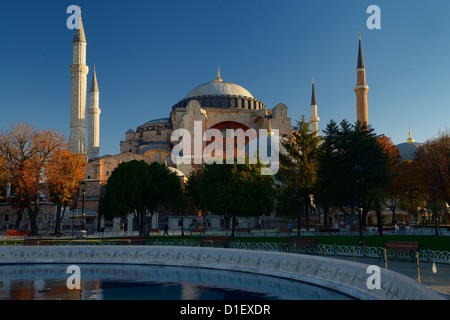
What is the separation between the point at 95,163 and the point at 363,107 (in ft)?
105

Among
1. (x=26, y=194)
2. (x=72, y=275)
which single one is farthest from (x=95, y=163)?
(x=72, y=275)

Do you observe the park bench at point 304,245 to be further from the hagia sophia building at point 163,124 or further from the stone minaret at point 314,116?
the stone minaret at point 314,116

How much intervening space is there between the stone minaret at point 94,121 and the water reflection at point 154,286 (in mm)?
43422

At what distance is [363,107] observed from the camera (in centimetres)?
4475

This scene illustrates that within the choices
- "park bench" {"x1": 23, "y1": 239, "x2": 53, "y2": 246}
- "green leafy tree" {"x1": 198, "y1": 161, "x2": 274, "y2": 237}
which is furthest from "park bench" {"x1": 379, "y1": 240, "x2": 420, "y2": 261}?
"park bench" {"x1": 23, "y1": 239, "x2": 53, "y2": 246}

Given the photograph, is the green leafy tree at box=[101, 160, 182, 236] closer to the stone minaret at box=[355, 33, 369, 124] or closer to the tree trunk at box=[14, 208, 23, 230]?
the tree trunk at box=[14, 208, 23, 230]

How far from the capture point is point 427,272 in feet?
38.3

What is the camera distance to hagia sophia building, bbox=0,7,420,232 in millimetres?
44750

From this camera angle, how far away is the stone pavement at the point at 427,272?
9516mm

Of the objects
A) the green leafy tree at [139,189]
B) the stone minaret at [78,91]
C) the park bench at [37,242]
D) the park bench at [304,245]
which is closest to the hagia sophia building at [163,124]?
the stone minaret at [78,91]

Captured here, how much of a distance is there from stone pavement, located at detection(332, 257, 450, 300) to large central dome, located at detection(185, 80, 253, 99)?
54.0 metres

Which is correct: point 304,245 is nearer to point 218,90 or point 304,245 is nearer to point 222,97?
point 222,97
